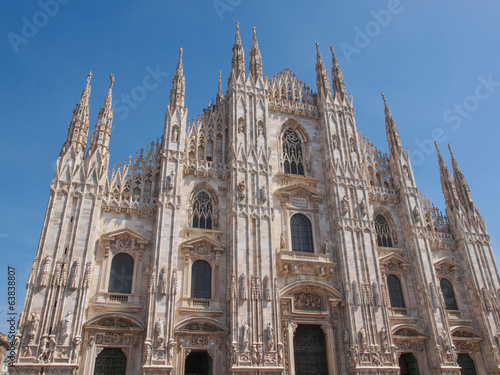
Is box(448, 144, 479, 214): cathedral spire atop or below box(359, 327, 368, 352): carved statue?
atop

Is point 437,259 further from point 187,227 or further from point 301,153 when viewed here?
point 187,227

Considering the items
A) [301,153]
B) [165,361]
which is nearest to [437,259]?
[301,153]

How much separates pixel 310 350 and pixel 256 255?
231 inches

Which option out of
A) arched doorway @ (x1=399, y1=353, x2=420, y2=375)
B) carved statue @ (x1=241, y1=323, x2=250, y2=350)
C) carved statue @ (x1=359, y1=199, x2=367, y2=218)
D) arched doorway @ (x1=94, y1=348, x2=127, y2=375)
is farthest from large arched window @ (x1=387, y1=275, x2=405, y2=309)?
arched doorway @ (x1=94, y1=348, x2=127, y2=375)

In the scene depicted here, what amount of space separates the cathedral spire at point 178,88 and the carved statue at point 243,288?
11403mm

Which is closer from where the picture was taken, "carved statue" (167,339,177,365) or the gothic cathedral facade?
"carved statue" (167,339,177,365)

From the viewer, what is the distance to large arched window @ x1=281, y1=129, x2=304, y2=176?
27531 mm

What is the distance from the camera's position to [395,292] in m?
25.6

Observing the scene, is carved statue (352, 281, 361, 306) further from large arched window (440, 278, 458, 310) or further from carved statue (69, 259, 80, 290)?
carved statue (69, 259, 80, 290)

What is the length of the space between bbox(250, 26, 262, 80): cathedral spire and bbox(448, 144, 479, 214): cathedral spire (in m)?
16.6

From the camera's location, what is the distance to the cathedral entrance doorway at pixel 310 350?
2170cm

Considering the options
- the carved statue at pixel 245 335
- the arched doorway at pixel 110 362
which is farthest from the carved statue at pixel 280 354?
the arched doorway at pixel 110 362

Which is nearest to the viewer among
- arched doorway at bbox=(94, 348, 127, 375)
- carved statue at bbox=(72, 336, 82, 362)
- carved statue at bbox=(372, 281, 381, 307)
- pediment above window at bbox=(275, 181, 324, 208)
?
carved statue at bbox=(72, 336, 82, 362)

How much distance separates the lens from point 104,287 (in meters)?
20.0
